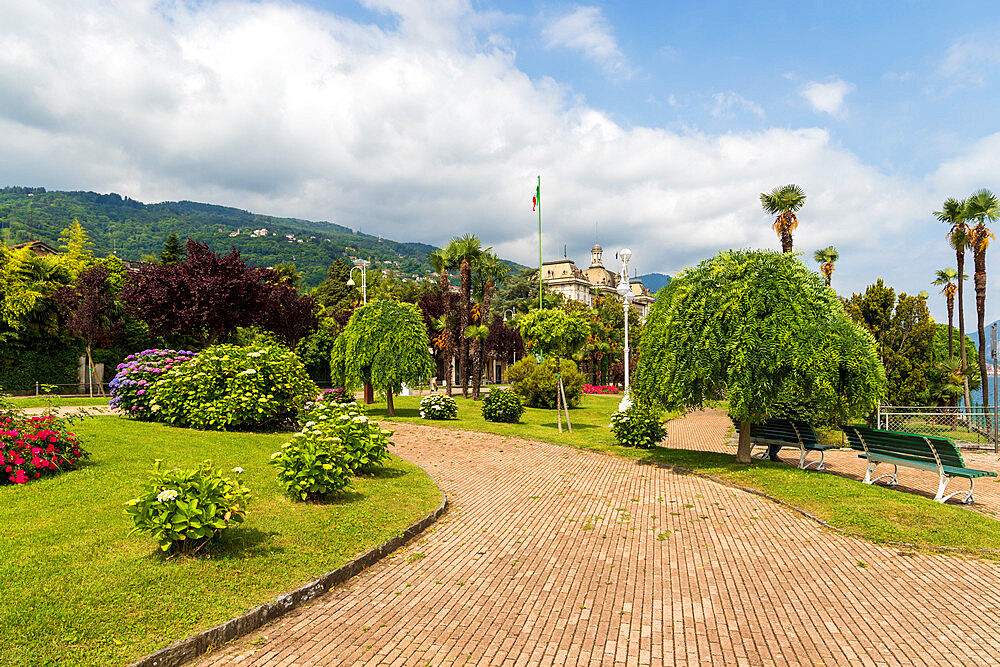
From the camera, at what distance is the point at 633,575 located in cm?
614

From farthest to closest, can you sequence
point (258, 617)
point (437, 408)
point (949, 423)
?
point (437, 408) → point (949, 423) → point (258, 617)

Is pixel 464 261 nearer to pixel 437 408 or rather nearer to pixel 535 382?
pixel 535 382

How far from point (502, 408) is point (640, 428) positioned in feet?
25.7

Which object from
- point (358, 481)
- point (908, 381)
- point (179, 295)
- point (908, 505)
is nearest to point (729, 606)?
point (908, 505)

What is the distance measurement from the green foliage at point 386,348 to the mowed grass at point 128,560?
1162 centimetres

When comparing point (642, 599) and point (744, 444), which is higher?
point (744, 444)

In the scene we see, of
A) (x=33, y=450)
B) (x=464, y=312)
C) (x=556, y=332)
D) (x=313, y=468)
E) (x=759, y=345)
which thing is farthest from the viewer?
(x=464, y=312)

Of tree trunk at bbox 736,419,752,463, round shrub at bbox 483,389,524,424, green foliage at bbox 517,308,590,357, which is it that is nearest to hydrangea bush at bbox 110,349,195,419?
green foliage at bbox 517,308,590,357

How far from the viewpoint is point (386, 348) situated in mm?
20891

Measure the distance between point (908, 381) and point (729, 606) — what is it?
32.9m

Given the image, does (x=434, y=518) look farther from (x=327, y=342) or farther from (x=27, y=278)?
(x=327, y=342)

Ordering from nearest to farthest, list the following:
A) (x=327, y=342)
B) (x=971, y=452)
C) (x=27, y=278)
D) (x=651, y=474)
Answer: (x=651, y=474) < (x=971, y=452) < (x=27, y=278) < (x=327, y=342)

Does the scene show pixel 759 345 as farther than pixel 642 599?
Answer: Yes

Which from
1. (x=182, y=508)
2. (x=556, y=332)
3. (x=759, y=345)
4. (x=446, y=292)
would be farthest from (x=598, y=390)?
(x=182, y=508)
